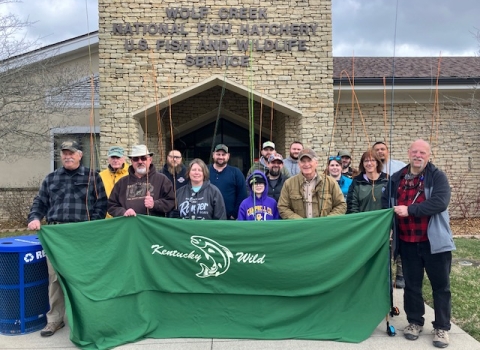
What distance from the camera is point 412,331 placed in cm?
412

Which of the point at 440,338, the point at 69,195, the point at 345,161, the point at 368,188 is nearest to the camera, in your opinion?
the point at 440,338

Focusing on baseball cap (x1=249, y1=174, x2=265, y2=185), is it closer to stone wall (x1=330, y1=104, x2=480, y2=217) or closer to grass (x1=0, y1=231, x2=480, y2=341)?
grass (x1=0, y1=231, x2=480, y2=341)

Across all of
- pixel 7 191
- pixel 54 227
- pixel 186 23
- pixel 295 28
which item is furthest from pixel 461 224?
pixel 7 191

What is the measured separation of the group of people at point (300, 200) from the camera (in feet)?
13.0

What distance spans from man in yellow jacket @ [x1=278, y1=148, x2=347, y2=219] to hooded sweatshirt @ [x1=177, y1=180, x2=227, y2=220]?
0.67 meters

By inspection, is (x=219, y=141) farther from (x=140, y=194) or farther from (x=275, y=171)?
(x=140, y=194)

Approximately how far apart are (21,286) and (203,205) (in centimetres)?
197

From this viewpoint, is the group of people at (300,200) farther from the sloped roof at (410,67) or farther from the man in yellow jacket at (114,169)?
the sloped roof at (410,67)

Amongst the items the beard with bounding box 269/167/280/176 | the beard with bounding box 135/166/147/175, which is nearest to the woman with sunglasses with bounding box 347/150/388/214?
the beard with bounding box 269/167/280/176

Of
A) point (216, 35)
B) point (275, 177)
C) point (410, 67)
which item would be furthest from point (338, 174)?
point (410, 67)

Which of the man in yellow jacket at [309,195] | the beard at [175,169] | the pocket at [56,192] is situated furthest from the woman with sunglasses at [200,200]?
the beard at [175,169]

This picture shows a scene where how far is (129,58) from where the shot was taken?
9.80m

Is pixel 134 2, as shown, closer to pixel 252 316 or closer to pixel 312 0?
pixel 312 0

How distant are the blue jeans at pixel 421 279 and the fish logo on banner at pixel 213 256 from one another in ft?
5.67
